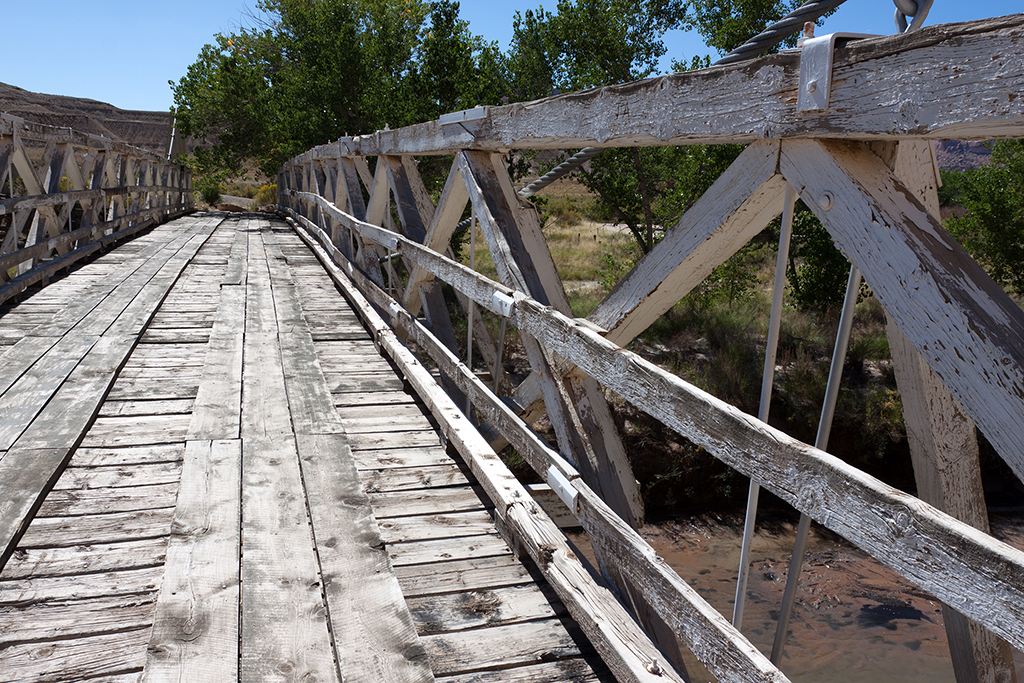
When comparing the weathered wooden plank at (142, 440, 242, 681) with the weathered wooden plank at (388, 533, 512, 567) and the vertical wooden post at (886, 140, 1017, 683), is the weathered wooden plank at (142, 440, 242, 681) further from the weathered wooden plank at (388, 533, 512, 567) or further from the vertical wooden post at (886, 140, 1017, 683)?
the vertical wooden post at (886, 140, 1017, 683)

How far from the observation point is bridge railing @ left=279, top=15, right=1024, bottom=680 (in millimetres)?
1044

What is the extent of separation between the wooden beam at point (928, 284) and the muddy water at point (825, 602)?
616cm

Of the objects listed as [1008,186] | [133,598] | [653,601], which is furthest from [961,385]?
[1008,186]

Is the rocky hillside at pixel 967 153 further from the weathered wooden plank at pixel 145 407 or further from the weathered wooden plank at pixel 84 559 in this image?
the weathered wooden plank at pixel 145 407

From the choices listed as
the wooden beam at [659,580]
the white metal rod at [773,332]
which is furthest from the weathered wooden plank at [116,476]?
the white metal rod at [773,332]

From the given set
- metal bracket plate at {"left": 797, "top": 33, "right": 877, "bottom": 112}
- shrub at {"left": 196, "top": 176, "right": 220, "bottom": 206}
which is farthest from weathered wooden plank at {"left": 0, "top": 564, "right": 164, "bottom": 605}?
shrub at {"left": 196, "top": 176, "right": 220, "bottom": 206}

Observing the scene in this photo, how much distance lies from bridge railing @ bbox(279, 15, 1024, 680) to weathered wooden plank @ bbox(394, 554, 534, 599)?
120 millimetres

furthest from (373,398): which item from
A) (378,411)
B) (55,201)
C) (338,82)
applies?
(338,82)

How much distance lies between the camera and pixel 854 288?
1.30m

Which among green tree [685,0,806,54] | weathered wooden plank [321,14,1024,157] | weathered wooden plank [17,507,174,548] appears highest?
green tree [685,0,806,54]

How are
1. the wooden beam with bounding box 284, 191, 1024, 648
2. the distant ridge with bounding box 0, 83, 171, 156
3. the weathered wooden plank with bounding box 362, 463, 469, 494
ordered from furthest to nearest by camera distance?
the distant ridge with bounding box 0, 83, 171, 156 → the weathered wooden plank with bounding box 362, 463, 469, 494 → the wooden beam with bounding box 284, 191, 1024, 648

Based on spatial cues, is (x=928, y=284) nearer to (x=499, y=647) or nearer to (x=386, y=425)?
(x=499, y=647)

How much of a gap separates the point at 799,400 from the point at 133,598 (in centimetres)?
897

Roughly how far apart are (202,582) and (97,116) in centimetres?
7416
